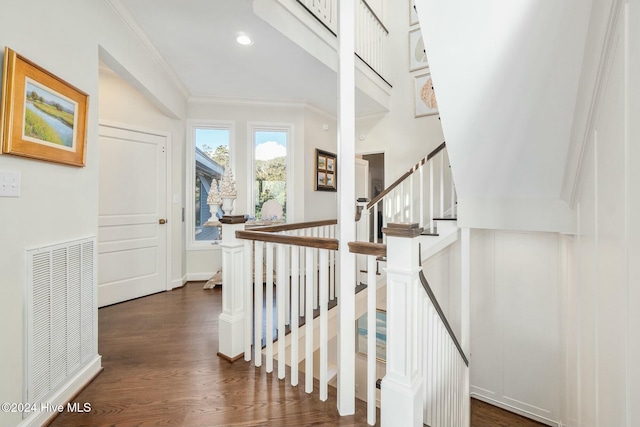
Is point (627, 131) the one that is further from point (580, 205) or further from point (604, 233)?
point (580, 205)

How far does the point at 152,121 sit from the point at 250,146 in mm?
1235

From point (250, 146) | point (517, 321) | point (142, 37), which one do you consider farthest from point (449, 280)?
point (142, 37)

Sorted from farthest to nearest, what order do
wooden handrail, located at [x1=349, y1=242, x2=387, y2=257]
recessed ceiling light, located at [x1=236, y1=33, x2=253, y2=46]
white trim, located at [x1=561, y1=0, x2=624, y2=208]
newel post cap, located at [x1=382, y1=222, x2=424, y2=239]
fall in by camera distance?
recessed ceiling light, located at [x1=236, y1=33, x2=253, y2=46]
wooden handrail, located at [x1=349, y1=242, x2=387, y2=257]
newel post cap, located at [x1=382, y1=222, x2=424, y2=239]
white trim, located at [x1=561, y1=0, x2=624, y2=208]

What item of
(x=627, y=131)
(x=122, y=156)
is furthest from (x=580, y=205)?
(x=122, y=156)

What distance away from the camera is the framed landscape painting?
1.26m

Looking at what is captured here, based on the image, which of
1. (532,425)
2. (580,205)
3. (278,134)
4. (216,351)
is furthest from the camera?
(278,134)

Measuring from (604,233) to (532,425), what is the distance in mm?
2656

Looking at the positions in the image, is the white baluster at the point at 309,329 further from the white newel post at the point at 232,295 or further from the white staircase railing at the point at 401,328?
the white newel post at the point at 232,295

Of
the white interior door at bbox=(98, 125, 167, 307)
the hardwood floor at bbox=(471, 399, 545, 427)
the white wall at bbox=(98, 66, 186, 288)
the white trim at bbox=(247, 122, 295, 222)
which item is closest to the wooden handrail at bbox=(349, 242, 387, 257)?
the hardwood floor at bbox=(471, 399, 545, 427)

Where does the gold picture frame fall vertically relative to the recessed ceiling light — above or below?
below

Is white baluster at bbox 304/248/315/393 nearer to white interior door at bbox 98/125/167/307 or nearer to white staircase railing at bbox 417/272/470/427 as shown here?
white staircase railing at bbox 417/272/470/427

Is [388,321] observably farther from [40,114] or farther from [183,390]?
[40,114]

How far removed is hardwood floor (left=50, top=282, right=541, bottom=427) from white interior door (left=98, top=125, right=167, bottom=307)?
0.69 m

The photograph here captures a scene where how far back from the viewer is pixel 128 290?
3.27m
